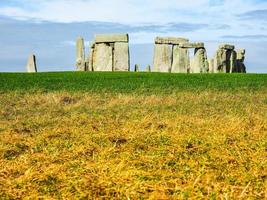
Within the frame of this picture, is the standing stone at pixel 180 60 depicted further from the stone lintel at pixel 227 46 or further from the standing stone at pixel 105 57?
the standing stone at pixel 105 57

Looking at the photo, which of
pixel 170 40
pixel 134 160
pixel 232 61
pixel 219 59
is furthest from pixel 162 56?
pixel 134 160

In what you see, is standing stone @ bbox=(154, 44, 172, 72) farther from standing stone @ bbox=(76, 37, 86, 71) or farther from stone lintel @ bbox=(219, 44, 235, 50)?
standing stone @ bbox=(76, 37, 86, 71)

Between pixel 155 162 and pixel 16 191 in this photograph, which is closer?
pixel 16 191

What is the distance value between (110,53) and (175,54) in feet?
13.7

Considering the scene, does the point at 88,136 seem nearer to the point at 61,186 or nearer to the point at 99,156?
→ the point at 99,156

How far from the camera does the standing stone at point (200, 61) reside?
1291 inches

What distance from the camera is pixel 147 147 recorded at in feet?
18.4

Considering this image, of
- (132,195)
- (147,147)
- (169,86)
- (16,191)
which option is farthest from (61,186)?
(169,86)

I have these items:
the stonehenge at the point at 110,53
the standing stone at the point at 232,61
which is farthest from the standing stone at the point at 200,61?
the stonehenge at the point at 110,53

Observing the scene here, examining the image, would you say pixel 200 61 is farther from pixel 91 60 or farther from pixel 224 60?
pixel 91 60

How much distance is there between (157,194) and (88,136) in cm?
297

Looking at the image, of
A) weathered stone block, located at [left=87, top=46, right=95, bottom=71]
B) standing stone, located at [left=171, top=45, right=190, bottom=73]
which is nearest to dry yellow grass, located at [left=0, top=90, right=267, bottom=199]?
standing stone, located at [left=171, top=45, right=190, bottom=73]

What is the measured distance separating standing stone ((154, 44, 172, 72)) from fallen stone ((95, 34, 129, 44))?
215 cm

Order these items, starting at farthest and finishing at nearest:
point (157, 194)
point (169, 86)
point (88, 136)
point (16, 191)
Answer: point (169, 86)
point (88, 136)
point (16, 191)
point (157, 194)
